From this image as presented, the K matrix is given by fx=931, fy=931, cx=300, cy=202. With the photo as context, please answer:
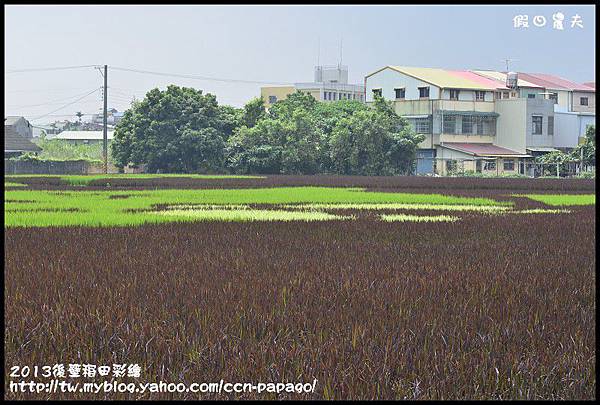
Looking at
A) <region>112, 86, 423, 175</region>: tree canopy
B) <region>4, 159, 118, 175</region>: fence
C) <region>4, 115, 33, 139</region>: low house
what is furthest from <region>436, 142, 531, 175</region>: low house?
<region>4, 115, 33, 139</region>: low house

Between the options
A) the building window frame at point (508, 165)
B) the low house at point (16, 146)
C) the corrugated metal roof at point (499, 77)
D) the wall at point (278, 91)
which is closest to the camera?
the building window frame at point (508, 165)

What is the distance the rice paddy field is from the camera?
416 centimetres

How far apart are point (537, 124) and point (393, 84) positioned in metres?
9.91

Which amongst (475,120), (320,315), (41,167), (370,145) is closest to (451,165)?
(475,120)

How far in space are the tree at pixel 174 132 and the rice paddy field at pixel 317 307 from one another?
1429 inches

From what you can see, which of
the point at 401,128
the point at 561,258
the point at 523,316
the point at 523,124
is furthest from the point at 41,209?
the point at 523,124

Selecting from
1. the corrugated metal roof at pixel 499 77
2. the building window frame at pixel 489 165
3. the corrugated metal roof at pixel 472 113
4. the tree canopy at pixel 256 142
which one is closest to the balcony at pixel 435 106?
the corrugated metal roof at pixel 472 113

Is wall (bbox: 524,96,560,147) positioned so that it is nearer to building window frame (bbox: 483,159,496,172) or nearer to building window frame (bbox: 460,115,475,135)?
building window frame (bbox: 483,159,496,172)

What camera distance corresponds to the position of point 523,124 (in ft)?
189

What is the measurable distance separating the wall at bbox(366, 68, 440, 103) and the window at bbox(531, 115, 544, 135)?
6166 mm

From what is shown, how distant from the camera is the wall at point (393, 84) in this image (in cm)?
5952

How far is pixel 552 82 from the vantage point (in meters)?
70.2

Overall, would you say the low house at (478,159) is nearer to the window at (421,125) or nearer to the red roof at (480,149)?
the red roof at (480,149)

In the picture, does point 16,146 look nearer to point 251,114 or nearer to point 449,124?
point 251,114
